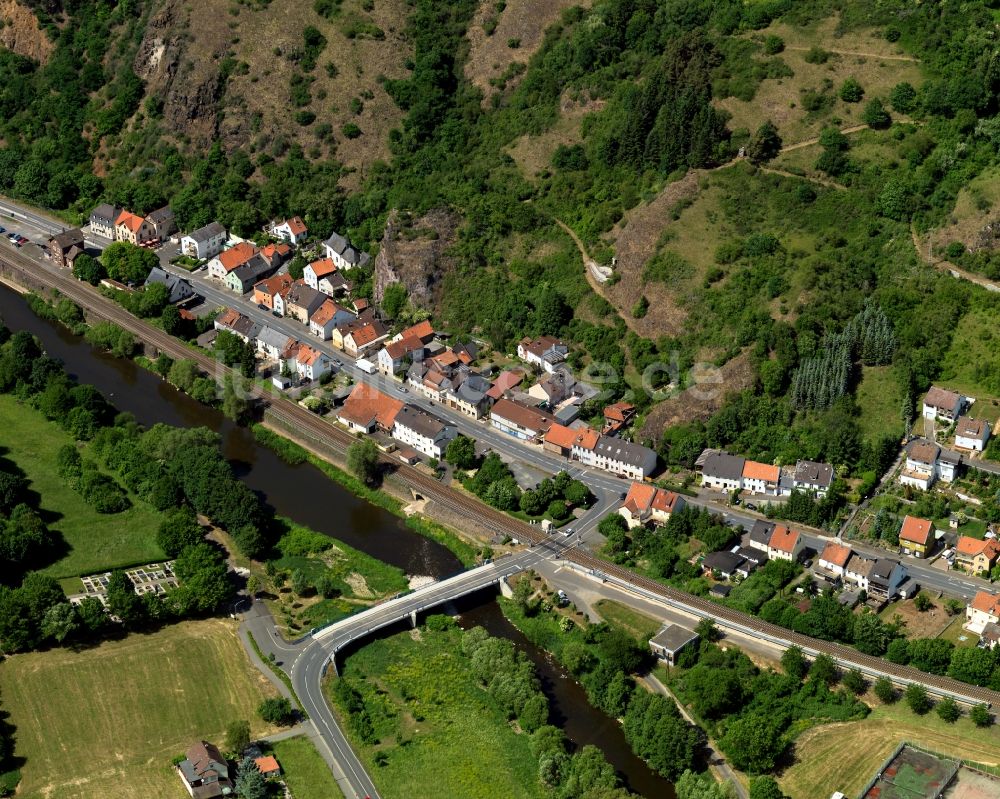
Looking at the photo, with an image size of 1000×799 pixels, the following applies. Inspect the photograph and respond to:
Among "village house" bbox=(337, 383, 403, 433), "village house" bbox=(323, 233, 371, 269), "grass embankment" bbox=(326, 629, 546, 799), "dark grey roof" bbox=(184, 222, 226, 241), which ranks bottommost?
"grass embankment" bbox=(326, 629, 546, 799)

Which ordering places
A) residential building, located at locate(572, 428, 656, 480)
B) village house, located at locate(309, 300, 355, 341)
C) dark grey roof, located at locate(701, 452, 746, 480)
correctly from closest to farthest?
1. dark grey roof, located at locate(701, 452, 746, 480)
2. residential building, located at locate(572, 428, 656, 480)
3. village house, located at locate(309, 300, 355, 341)

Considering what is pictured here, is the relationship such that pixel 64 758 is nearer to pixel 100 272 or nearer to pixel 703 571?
pixel 703 571

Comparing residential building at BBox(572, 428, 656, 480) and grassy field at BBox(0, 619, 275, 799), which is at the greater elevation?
residential building at BBox(572, 428, 656, 480)

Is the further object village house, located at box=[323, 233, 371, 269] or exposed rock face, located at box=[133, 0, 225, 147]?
exposed rock face, located at box=[133, 0, 225, 147]

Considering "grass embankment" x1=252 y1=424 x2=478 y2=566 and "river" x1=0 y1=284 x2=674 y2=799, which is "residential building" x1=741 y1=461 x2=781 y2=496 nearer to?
"grass embankment" x1=252 y1=424 x2=478 y2=566

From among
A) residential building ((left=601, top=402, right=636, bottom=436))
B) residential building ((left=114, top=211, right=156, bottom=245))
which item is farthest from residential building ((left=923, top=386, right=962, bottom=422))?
residential building ((left=114, top=211, right=156, bottom=245))

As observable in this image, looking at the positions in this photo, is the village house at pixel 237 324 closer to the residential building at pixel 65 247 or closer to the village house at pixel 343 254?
the village house at pixel 343 254

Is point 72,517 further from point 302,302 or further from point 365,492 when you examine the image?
point 302,302

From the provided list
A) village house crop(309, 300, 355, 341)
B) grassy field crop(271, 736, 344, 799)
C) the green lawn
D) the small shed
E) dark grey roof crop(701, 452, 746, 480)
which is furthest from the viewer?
village house crop(309, 300, 355, 341)
